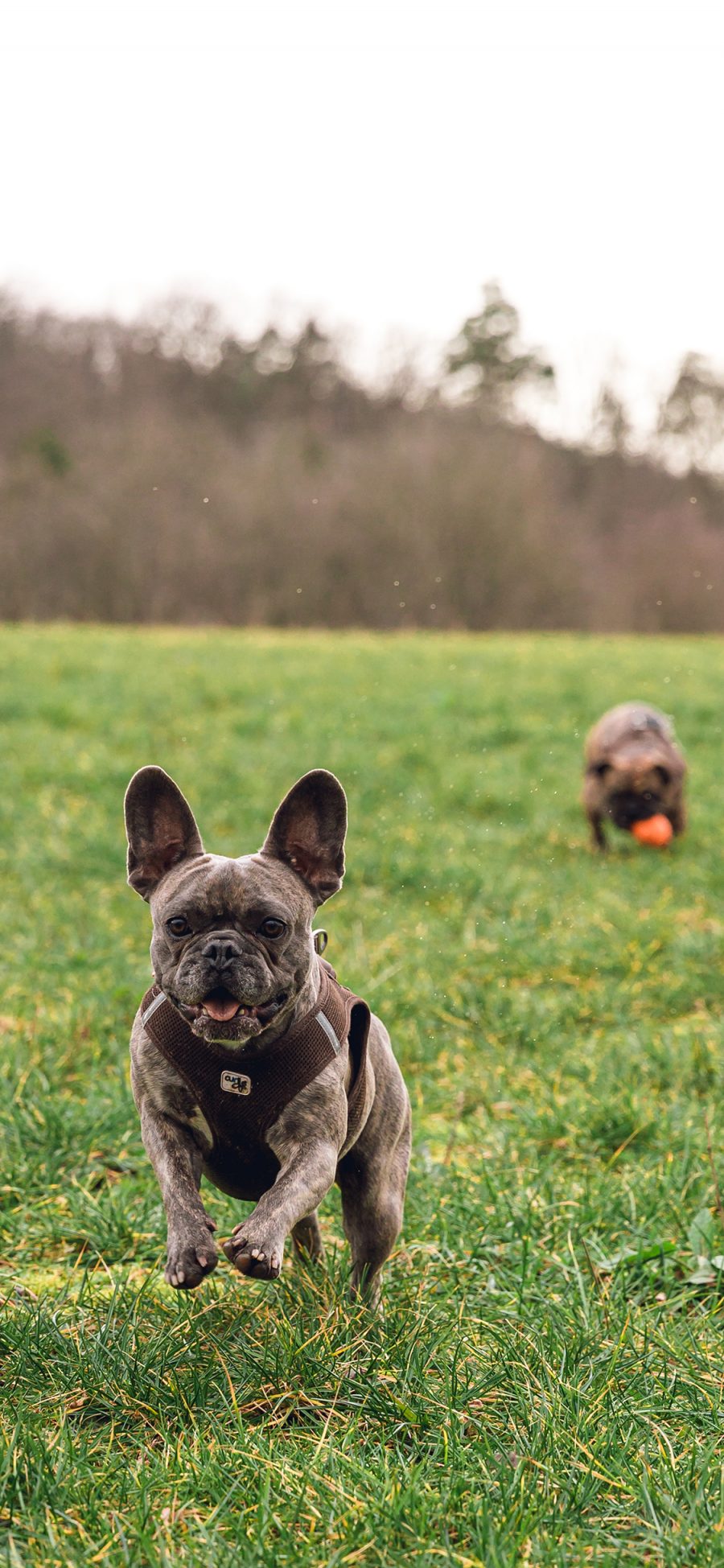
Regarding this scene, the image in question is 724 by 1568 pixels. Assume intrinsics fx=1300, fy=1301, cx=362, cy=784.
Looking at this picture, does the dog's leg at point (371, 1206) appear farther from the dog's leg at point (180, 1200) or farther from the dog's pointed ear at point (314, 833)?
the dog's pointed ear at point (314, 833)

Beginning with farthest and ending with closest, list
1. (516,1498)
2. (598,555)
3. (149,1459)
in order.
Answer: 1. (598,555)
2. (149,1459)
3. (516,1498)

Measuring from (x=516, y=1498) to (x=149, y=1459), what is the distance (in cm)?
69

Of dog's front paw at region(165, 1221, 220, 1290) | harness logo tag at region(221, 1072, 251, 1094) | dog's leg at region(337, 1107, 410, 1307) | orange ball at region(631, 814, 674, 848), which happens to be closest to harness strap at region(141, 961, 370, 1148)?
harness logo tag at region(221, 1072, 251, 1094)

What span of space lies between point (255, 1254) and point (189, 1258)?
0.17 meters

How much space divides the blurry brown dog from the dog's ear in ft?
23.7

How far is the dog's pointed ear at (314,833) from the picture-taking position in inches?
104

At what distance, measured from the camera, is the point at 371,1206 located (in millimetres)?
2883

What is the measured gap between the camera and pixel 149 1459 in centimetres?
246

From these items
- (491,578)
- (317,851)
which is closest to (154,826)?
(317,851)

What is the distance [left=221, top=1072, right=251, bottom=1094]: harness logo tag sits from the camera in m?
2.43

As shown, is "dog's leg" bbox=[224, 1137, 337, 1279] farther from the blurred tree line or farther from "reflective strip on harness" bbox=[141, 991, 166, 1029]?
the blurred tree line

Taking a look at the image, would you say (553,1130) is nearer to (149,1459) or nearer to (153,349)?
(149,1459)

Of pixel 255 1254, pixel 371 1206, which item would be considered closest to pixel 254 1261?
pixel 255 1254

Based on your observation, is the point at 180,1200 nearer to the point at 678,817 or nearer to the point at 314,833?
the point at 314,833
